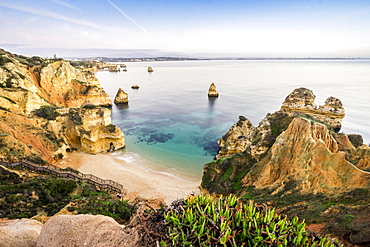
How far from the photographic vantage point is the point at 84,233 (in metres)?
5.48

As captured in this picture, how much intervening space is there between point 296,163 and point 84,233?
14357mm

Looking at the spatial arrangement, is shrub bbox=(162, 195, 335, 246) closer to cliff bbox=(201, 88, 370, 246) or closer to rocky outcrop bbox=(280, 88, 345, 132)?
cliff bbox=(201, 88, 370, 246)

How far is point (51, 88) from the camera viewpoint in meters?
50.3

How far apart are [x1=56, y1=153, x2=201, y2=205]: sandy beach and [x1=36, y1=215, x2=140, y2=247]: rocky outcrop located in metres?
15.0

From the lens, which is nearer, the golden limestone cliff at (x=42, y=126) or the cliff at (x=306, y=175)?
the cliff at (x=306, y=175)

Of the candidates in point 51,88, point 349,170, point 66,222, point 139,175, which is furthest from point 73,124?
point 349,170

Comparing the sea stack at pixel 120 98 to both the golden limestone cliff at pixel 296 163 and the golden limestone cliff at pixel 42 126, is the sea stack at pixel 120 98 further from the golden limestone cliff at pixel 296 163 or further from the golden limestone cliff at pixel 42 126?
the golden limestone cliff at pixel 296 163

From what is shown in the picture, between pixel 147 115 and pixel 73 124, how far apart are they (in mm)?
25307

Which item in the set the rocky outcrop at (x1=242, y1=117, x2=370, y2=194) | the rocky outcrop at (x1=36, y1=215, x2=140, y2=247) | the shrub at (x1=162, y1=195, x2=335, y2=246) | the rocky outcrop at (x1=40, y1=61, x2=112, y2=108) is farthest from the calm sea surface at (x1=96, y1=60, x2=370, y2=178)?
the shrub at (x1=162, y1=195, x2=335, y2=246)

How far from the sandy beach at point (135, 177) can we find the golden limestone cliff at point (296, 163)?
488 centimetres

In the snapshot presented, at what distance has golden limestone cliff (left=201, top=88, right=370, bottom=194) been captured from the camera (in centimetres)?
1230

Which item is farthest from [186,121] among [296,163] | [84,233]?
[84,233]

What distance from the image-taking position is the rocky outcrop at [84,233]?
474cm

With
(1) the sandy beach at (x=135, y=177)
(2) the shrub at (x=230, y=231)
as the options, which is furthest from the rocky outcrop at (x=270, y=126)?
(2) the shrub at (x=230, y=231)
